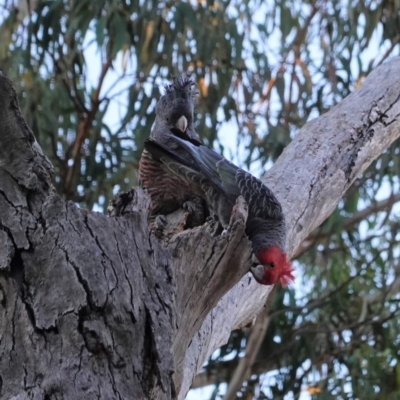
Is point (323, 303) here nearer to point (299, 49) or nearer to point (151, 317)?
point (299, 49)

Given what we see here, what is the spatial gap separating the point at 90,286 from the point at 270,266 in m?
1.19

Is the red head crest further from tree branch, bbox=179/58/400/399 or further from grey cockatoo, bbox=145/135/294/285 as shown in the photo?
tree branch, bbox=179/58/400/399

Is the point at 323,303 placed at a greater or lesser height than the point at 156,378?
greater

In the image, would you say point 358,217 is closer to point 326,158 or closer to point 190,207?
point 326,158

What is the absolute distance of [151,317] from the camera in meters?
1.72

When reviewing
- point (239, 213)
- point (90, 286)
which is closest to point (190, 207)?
point (239, 213)

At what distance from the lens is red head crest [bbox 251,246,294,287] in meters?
2.73

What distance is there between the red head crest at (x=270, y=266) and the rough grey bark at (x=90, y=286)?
23.3 inches

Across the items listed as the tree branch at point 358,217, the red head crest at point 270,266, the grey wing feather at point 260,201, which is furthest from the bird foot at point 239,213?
the tree branch at point 358,217

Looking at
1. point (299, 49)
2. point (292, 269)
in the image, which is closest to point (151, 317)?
point (292, 269)

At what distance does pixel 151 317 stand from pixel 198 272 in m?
0.33

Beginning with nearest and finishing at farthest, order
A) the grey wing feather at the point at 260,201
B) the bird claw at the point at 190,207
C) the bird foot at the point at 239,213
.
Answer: the bird foot at the point at 239,213
the grey wing feather at the point at 260,201
the bird claw at the point at 190,207

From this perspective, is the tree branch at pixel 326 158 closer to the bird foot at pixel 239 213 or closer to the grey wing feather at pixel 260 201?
the grey wing feather at pixel 260 201

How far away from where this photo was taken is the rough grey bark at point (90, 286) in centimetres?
160
